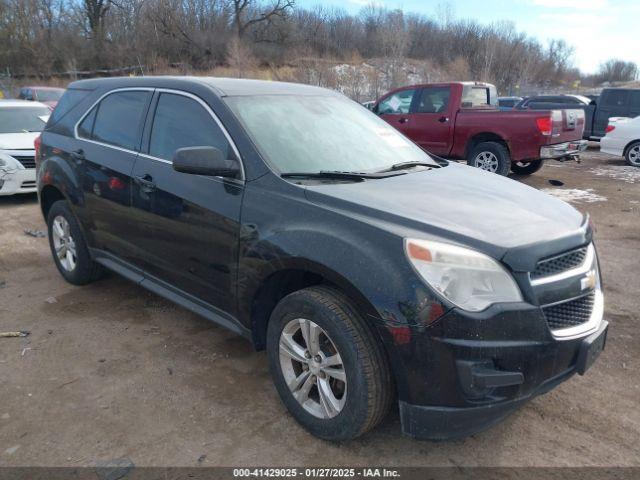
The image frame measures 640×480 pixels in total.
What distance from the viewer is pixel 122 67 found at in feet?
146

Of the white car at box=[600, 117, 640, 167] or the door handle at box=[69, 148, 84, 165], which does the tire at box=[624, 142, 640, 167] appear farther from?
the door handle at box=[69, 148, 84, 165]

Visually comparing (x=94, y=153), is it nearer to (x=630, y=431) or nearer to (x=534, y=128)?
(x=630, y=431)

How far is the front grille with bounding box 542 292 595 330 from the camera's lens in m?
2.30

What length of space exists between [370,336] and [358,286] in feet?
0.81

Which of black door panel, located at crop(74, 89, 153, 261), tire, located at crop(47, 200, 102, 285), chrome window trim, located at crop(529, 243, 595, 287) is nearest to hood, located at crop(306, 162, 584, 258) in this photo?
chrome window trim, located at crop(529, 243, 595, 287)

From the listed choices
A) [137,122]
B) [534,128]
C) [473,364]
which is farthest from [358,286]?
[534,128]

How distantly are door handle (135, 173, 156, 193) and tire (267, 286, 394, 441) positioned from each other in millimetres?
1349

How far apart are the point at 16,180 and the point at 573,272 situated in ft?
27.0

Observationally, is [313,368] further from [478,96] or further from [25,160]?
[478,96]

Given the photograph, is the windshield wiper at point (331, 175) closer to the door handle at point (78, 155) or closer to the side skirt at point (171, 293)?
the side skirt at point (171, 293)

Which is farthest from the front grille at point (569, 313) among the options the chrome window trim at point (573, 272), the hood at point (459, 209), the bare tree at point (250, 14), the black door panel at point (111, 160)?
the bare tree at point (250, 14)

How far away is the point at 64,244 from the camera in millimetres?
4730

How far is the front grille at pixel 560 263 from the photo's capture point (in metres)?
2.32

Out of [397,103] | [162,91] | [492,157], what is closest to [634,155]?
[492,157]
